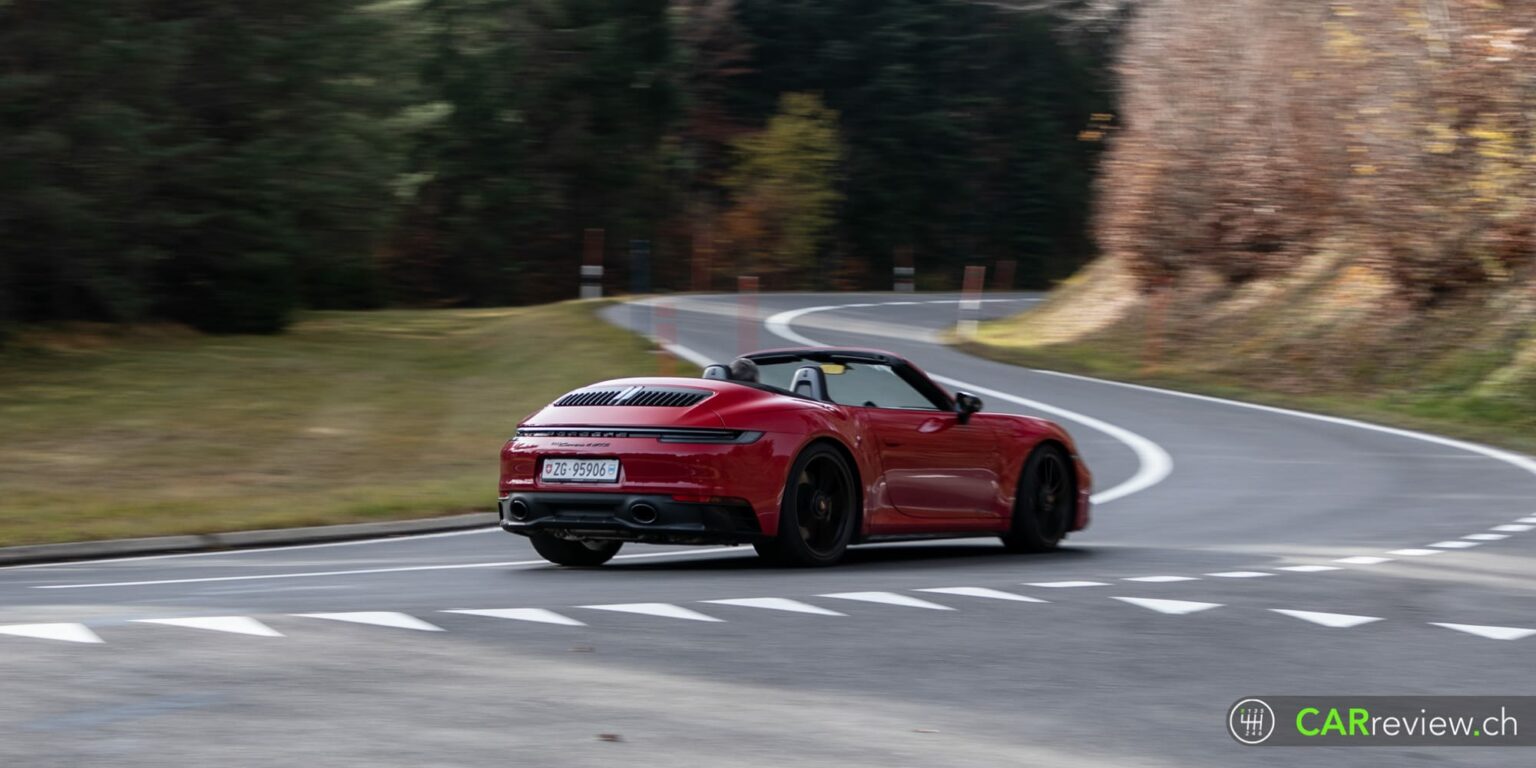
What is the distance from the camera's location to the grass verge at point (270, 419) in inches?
643

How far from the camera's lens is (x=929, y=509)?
1272 centimetres

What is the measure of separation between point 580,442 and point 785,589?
5.51 feet

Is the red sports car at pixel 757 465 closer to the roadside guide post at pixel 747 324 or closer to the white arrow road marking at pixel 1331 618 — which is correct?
the white arrow road marking at pixel 1331 618

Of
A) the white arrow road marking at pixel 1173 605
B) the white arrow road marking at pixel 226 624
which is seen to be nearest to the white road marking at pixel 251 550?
the white arrow road marking at pixel 226 624

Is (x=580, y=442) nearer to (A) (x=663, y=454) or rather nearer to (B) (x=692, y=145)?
(A) (x=663, y=454)

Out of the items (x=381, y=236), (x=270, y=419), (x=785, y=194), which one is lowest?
(x=270, y=419)

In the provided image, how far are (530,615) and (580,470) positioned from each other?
2.26m

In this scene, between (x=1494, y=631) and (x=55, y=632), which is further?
(x=1494, y=631)

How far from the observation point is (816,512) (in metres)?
11.8

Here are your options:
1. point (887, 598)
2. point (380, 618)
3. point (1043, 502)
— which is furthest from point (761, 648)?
point (1043, 502)

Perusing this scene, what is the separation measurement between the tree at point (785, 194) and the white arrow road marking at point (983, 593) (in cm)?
5112

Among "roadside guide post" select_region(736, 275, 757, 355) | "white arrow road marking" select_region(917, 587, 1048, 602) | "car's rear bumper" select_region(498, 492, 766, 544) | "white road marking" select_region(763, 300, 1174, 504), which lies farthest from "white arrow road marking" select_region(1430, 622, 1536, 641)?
"roadside guide post" select_region(736, 275, 757, 355)

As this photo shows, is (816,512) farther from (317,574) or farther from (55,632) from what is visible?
(55,632)

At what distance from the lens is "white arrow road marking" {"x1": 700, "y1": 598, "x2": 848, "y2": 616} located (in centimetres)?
951
